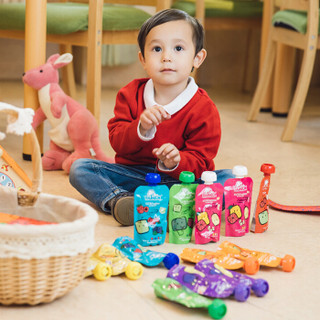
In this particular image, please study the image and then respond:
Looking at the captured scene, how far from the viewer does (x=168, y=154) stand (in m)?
1.37

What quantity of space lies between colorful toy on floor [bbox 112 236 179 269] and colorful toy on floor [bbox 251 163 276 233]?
1.03 ft

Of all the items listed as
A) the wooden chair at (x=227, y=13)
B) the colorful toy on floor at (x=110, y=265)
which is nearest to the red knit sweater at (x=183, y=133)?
the colorful toy on floor at (x=110, y=265)

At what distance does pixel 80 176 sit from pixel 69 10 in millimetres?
859

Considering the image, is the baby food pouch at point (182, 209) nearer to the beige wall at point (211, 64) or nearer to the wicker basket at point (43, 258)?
the wicker basket at point (43, 258)

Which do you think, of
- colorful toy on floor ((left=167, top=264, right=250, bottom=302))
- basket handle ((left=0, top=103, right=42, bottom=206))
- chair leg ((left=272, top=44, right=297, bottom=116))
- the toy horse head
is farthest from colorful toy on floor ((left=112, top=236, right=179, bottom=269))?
chair leg ((left=272, top=44, right=297, bottom=116))

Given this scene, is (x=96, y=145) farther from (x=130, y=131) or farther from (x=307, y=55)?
(x=307, y=55)

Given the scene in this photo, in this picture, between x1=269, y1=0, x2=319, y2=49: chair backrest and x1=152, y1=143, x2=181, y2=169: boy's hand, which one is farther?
x1=269, y1=0, x2=319, y2=49: chair backrest

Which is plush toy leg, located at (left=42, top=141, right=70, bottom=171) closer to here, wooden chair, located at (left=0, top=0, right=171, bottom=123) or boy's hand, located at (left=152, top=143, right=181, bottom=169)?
wooden chair, located at (left=0, top=0, right=171, bottom=123)

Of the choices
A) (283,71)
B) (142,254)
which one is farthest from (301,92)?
(142,254)

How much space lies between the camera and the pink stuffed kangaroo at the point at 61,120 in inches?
74.4

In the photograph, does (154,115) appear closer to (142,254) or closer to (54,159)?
(142,254)

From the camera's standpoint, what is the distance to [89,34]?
210cm

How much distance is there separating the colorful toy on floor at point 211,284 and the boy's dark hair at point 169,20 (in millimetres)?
646

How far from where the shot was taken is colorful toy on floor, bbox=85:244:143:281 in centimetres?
112
